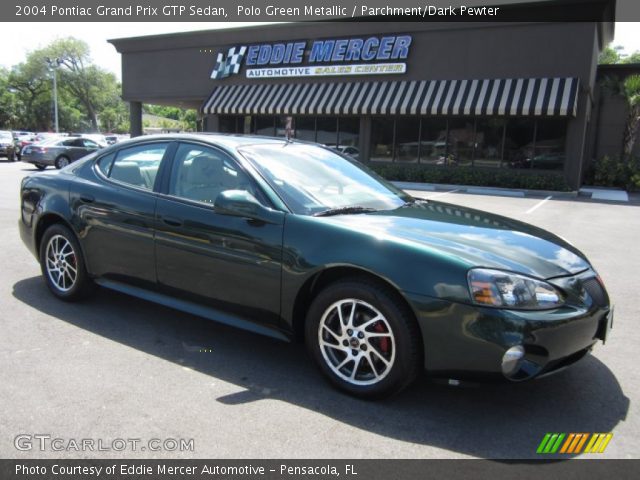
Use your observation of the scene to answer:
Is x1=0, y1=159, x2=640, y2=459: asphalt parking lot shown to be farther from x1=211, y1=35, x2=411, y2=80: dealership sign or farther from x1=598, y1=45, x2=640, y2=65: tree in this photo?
x1=598, y1=45, x2=640, y2=65: tree

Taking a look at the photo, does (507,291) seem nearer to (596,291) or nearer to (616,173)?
(596,291)

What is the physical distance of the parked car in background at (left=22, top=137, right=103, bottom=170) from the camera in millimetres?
22562

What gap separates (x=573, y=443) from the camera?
280 centimetres

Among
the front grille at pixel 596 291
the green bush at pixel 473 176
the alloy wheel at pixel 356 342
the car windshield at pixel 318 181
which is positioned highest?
the car windshield at pixel 318 181

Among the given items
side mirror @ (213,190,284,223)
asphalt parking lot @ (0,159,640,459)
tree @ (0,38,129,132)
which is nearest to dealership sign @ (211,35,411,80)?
asphalt parking lot @ (0,159,640,459)

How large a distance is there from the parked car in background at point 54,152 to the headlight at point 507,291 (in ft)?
75.9

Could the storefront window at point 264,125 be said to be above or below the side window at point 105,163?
above

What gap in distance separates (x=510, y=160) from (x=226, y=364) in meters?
18.3

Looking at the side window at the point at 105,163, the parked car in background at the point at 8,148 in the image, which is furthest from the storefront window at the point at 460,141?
the parked car in background at the point at 8,148

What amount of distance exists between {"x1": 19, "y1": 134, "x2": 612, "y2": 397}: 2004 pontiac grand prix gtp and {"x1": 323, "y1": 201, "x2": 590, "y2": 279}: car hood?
0.01m

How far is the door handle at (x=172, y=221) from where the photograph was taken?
3911 millimetres

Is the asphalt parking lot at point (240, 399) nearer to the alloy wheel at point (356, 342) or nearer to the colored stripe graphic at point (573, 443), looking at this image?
the colored stripe graphic at point (573, 443)

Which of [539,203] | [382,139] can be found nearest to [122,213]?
[539,203]

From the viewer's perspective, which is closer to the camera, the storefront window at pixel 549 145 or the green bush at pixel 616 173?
the storefront window at pixel 549 145
